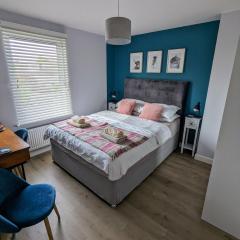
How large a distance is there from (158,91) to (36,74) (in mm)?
2516

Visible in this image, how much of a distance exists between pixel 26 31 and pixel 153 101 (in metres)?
2.79

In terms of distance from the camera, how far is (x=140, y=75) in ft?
13.1

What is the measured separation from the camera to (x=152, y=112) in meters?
3.20

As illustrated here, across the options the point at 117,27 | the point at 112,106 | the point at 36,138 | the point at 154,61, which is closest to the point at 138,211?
the point at 117,27

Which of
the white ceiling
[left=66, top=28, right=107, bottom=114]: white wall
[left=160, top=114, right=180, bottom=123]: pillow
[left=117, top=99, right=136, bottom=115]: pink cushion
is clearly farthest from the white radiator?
[left=160, top=114, right=180, bottom=123]: pillow

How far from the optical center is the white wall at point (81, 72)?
2.66 meters

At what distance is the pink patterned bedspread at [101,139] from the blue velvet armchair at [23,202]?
74cm

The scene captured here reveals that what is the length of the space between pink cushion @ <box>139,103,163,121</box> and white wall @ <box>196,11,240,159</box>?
81 cm

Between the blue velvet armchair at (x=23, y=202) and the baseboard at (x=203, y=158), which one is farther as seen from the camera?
the baseboard at (x=203, y=158)

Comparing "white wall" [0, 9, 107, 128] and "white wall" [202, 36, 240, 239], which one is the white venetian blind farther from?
"white wall" [202, 36, 240, 239]

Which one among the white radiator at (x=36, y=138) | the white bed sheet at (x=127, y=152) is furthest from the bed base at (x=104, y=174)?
the white radiator at (x=36, y=138)

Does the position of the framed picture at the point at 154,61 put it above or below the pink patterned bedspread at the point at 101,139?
above

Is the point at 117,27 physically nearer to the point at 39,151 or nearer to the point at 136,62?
the point at 136,62

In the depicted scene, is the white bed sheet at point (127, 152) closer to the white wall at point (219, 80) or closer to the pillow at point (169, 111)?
the pillow at point (169, 111)
